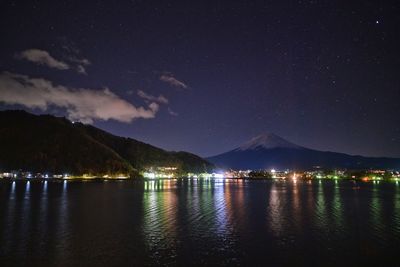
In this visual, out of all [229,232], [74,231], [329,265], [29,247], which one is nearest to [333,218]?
[229,232]

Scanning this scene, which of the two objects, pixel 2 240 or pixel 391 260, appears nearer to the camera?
pixel 391 260

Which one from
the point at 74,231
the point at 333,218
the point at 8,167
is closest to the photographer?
the point at 74,231

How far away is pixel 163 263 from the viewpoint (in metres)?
16.1

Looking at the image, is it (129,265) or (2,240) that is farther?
(2,240)

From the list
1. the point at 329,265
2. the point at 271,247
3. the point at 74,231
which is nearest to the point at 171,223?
the point at 74,231

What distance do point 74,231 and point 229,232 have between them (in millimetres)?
10491

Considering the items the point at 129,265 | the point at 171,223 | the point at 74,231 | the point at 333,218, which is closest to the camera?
the point at 129,265

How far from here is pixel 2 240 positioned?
20.9 m

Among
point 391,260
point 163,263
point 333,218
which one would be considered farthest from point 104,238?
point 333,218

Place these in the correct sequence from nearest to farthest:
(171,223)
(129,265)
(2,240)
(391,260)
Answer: (129,265), (391,260), (2,240), (171,223)

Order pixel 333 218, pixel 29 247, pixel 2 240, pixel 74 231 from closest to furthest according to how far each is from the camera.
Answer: pixel 29 247 → pixel 2 240 → pixel 74 231 → pixel 333 218

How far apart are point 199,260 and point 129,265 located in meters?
3.25

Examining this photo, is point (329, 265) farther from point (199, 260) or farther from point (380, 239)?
point (380, 239)

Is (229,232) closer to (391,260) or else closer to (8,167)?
(391,260)
